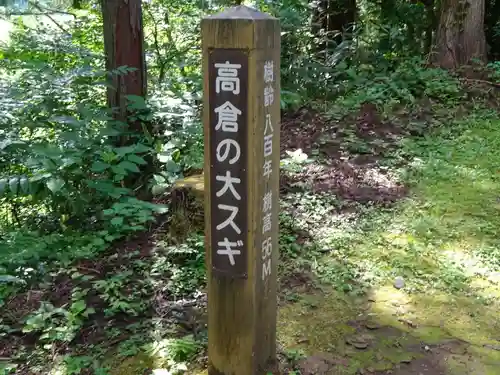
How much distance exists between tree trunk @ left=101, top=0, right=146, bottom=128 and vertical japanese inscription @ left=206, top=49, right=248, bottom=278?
122 inches

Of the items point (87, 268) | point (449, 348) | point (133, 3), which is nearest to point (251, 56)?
point (449, 348)

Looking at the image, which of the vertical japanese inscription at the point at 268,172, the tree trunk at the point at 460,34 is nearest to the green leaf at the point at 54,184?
the vertical japanese inscription at the point at 268,172

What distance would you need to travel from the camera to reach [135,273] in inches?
145

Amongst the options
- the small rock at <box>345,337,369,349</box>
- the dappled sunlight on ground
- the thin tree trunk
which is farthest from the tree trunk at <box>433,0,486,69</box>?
the small rock at <box>345,337,369,349</box>

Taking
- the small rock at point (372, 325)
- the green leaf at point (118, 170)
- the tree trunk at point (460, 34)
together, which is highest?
the tree trunk at point (460, 34)

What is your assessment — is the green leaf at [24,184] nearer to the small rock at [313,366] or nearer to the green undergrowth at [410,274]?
the green undergrowth at [410,274]

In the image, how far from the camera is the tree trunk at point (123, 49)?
5.12 meters

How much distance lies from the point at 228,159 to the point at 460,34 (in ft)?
21.8

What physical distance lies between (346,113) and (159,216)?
11.1ft

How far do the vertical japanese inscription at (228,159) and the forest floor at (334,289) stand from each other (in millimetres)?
754

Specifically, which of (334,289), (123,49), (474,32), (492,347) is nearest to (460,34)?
(474,32)

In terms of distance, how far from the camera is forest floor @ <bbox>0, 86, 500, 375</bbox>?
2873 mm

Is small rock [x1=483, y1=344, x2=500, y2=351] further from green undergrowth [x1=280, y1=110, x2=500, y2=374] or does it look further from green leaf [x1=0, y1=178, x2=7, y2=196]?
green leaf [x1=0, y1=178, x2=7, y2=196]

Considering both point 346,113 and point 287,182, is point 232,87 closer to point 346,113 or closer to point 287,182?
point 287,182
